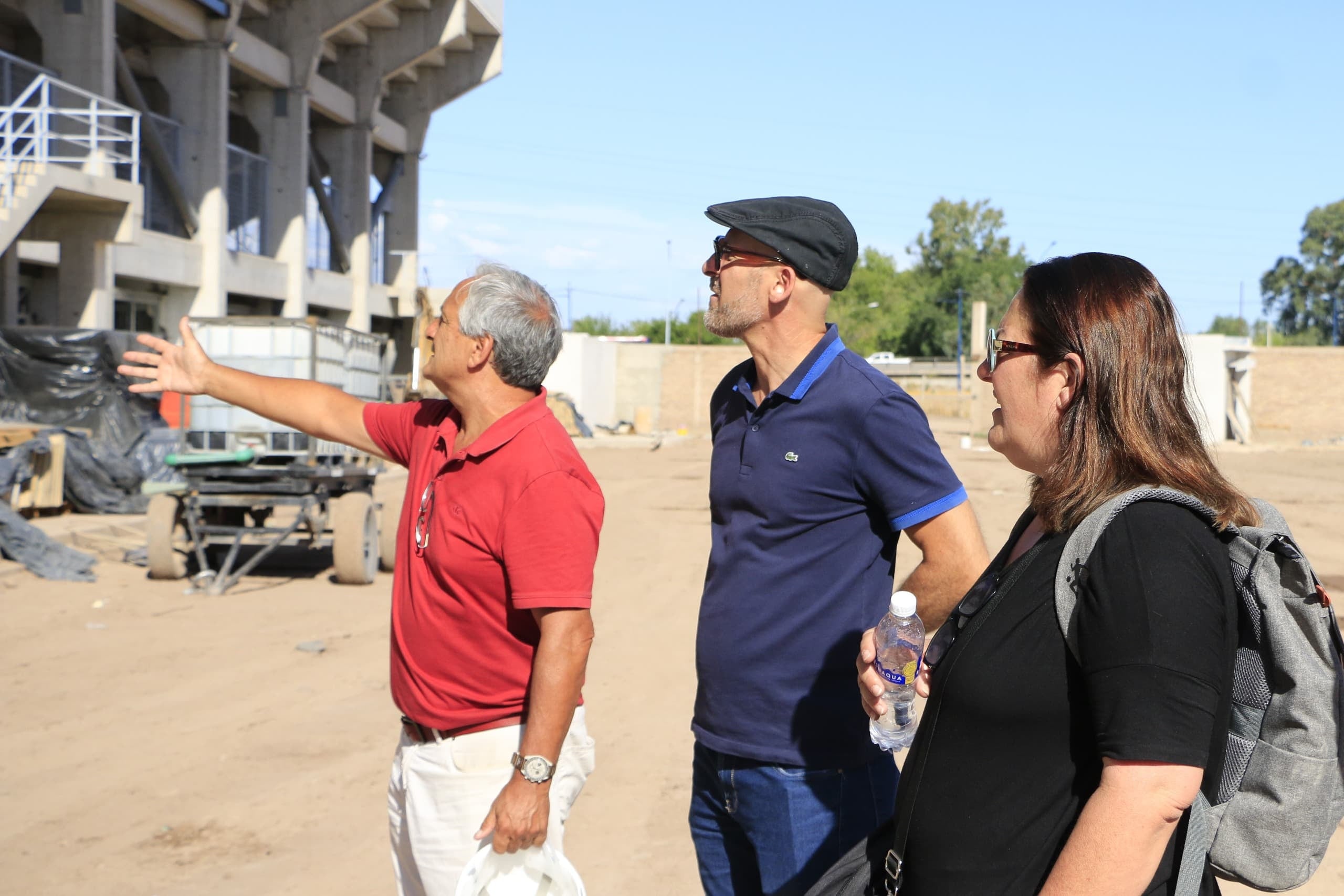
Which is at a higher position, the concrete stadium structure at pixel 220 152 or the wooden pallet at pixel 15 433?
the concrete stadium structure at pixel 220 152

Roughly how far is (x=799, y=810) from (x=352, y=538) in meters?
8.90

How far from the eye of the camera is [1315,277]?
84.4 m

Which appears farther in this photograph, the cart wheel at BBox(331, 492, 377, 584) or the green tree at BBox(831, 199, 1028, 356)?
the green tree at BBox(831, 199, 1028, 356)

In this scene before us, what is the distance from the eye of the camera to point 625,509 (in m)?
17.6

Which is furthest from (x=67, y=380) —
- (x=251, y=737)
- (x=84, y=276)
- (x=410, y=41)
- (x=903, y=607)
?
(x=410, y=41)

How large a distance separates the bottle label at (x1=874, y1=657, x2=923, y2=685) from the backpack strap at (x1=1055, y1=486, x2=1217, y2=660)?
0.53 meters

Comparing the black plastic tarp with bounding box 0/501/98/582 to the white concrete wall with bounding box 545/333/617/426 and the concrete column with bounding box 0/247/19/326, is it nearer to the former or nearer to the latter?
the concrete column with bounding box 0/247/19/326

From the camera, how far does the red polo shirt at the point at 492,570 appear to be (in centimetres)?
277

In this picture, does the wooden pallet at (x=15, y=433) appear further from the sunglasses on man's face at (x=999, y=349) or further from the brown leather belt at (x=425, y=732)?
the sunglasses on man's face at (x=999, y=349)

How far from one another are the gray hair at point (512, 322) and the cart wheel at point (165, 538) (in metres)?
8.77

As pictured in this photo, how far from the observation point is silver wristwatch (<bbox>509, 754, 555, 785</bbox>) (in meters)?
2.71

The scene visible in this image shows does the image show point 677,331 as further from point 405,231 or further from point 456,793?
point 456,793

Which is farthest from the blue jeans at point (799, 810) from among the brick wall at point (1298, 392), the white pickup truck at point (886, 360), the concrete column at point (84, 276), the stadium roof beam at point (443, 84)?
the white pickup truck at point (886, 360)

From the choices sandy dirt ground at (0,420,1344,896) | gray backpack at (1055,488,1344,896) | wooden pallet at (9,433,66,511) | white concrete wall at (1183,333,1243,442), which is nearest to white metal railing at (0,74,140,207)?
wooden pallet at (9,433,66,511)
